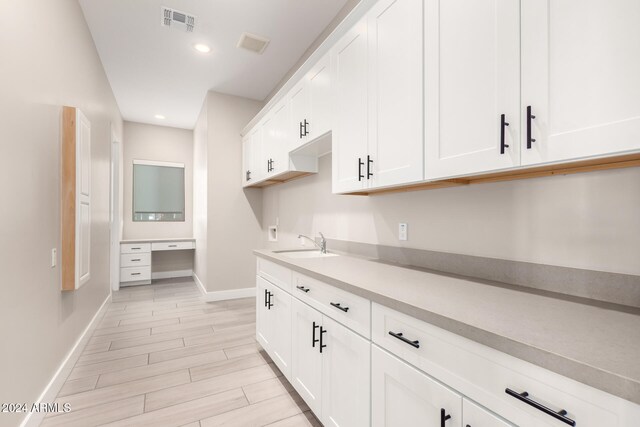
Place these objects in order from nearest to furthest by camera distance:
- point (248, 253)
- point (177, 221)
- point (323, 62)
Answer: point (323, 62), point (248, 253), point (177, 221)

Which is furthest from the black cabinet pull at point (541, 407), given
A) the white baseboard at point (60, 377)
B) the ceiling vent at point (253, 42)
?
the ceiling vent at point (253, 42)

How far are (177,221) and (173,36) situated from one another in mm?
3811

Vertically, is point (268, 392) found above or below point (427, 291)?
below

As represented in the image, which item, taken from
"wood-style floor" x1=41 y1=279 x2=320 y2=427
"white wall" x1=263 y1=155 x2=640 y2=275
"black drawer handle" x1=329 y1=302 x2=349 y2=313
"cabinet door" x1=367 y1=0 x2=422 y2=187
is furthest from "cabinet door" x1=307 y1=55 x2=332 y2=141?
"wood-style floor" x1=41 y1=279 x2=320 y2=427

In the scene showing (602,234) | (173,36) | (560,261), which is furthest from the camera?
(173,36)

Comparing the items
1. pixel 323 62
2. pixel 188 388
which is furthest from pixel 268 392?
pixel 323 62

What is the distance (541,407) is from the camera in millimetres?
668

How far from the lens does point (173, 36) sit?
3059mm

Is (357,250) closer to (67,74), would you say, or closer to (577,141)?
(577,141)

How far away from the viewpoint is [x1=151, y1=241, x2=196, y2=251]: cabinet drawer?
17.3 feet

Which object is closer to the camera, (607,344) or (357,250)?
(607,344)

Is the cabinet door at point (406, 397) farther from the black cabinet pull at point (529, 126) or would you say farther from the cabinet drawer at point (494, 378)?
the black cabinet pull at point (529, 126)

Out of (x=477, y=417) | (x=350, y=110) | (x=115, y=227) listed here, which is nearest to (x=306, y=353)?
(x=477, y=417)

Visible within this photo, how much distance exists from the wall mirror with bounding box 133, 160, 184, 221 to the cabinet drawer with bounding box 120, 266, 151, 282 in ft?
3.47
